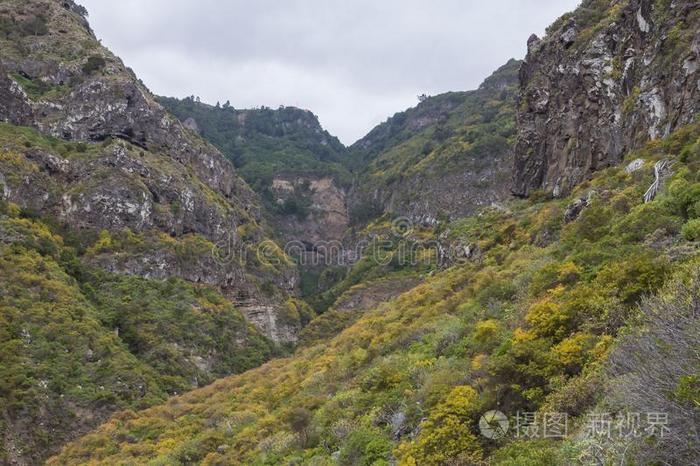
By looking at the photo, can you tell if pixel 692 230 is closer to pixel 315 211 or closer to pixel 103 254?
pixel 103 254

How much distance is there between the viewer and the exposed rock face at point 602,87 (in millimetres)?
22406

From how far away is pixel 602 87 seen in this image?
29016 millimetres

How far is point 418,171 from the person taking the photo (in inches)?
3639

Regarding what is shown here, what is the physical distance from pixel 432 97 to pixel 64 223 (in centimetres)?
12033

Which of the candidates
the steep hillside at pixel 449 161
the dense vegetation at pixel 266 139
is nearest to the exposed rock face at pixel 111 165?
the steep hillside at pixel 449 161

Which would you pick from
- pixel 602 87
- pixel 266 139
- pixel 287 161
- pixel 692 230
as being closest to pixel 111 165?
pixel 602 87

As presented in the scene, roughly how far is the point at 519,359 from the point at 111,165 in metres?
56.1

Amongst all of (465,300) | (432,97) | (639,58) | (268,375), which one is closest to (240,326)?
(268,375)

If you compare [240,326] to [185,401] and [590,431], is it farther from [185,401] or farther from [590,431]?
[590,431]

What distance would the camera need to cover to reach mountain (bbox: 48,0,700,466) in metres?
7.01

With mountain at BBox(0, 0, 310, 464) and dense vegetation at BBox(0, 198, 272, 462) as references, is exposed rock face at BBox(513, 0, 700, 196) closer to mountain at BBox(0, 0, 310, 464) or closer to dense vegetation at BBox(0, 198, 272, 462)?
dense vegetation at BBox(0, 198, 272, 462)

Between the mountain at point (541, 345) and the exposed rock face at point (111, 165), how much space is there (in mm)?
26326

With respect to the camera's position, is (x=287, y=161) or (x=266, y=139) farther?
(x=266, y=139)

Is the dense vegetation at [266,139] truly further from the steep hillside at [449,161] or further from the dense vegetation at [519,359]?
the dense vegetation at [519,359]
